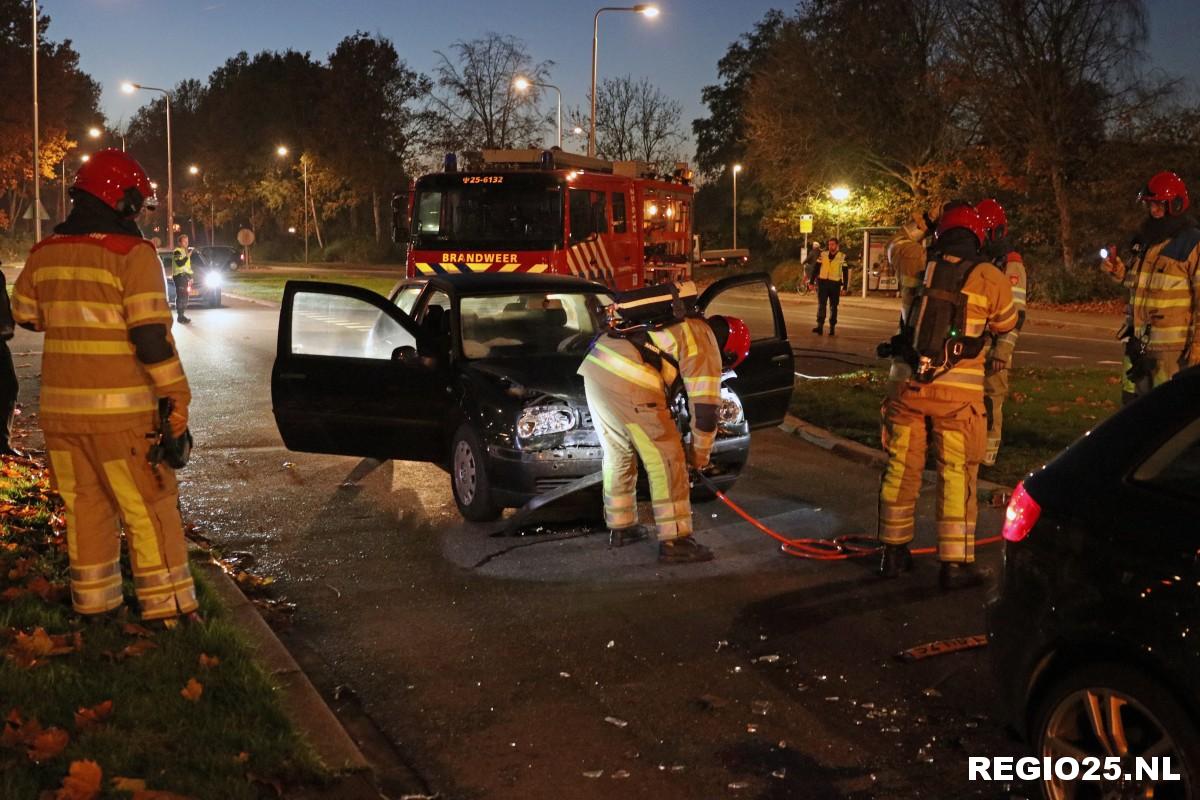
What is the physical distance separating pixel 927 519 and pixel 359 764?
4640mm

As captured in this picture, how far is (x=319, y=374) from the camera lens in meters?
8.07

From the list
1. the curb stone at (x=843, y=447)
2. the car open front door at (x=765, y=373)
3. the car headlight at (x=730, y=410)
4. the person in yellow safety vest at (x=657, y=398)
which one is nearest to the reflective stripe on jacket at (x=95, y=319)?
the person in yellow safety vest at (x=657, y=398)

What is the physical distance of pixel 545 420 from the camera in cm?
730

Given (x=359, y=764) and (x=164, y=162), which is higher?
(x=164, y=162)

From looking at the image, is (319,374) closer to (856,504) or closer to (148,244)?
(148,244)

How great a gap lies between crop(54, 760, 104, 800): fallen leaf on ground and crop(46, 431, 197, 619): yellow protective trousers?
141cm

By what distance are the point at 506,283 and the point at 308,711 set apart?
450 centimetres

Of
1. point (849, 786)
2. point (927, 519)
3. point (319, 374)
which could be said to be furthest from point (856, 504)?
point (849, 786)

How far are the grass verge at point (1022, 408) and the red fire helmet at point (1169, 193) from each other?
6.80ft

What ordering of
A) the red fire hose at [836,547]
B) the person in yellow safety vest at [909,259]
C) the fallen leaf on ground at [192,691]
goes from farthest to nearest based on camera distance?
1. the person in yellow safety vest at [909,259]
2. the red fire hose at [836,547]
3. the fallen leaf on ground at [192,691]

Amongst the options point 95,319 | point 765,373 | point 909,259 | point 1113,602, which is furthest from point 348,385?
point 1113,602

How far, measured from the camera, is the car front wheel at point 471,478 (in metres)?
7.42

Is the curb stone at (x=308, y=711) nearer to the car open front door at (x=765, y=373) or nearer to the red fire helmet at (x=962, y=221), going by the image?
the red fire helmet at (x=962, y=221)

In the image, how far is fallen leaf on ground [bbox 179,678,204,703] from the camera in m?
4.34
